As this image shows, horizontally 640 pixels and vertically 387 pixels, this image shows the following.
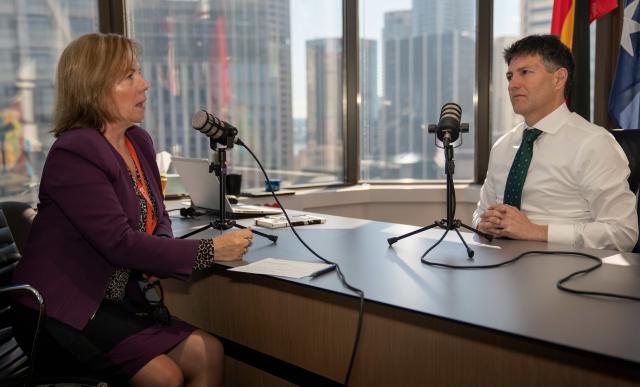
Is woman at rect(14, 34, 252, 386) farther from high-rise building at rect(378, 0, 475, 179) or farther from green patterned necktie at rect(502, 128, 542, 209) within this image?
high-rise building at rect(378, 0, 475, 179)

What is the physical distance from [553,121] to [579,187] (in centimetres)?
26

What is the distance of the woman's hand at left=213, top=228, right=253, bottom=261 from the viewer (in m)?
1.62

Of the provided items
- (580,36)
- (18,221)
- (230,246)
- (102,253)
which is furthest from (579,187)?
(18,221)

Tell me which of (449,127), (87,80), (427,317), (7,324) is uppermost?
(87,80)

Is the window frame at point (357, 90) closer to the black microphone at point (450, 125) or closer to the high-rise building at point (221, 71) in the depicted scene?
the high-rise building at point (221, 71)

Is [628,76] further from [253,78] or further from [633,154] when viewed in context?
[253,78]

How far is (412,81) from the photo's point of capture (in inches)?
163

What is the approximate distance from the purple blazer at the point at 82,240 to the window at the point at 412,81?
2.87m

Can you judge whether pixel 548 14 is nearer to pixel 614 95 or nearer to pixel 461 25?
pixel 461 25

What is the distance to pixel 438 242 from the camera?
1.82 metres

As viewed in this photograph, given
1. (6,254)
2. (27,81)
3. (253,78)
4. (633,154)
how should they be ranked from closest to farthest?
(6,254), (633,154), (27,81), (253,78)

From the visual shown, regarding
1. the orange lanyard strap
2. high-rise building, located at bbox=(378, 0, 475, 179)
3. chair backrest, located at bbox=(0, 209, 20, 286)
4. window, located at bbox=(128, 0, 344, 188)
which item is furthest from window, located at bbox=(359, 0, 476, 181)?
chair backrest, located at bbox=(0, 209, 20, 286)

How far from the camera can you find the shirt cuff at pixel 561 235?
183 centimetres

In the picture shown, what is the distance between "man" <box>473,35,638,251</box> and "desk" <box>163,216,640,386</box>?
0.15 meters
